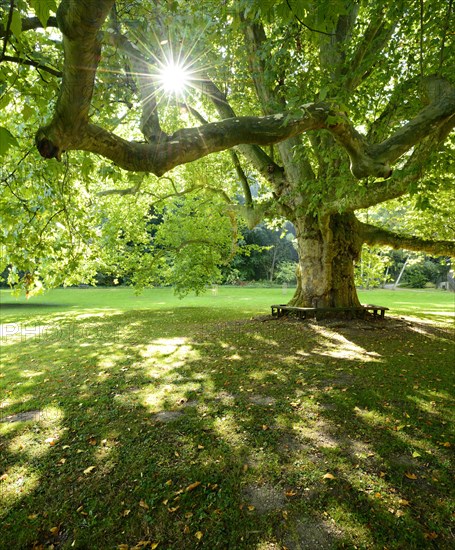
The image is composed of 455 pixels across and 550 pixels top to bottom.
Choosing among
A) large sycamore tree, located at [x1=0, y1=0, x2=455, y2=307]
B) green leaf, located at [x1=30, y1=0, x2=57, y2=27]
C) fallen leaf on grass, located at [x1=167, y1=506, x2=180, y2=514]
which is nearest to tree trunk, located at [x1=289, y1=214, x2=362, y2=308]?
large sycamore tree, located at [x1=0, y1=0, x2=455, y2=307]

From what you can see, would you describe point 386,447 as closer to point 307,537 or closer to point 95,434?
point 307,537

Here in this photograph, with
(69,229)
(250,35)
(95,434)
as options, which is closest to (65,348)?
(69,229)

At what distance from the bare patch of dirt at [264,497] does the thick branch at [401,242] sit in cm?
1099

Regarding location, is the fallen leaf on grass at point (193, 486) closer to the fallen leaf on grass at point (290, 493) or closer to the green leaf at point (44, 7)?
the fallen leaf on grass at point (290, 493)

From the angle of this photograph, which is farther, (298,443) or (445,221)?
(445,221)

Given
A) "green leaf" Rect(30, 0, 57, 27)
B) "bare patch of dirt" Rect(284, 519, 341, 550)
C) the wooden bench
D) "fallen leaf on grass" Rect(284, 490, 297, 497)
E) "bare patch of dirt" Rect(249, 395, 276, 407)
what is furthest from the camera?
the wooden bench

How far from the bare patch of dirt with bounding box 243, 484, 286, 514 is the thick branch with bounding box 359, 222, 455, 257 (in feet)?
36.1

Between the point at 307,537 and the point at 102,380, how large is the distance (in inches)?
195

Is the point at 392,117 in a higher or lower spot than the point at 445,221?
higher

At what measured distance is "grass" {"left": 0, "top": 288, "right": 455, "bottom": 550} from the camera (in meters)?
2.66

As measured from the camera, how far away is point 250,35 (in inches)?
375

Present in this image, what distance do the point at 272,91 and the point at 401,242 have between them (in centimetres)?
744

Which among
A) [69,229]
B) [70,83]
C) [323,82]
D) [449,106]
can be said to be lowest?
[69,229]

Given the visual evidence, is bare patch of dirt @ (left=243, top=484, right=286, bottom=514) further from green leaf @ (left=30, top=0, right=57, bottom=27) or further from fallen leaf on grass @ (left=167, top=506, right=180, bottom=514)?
green leaf @ (left=30, top=0, right=57, bottom=27)
